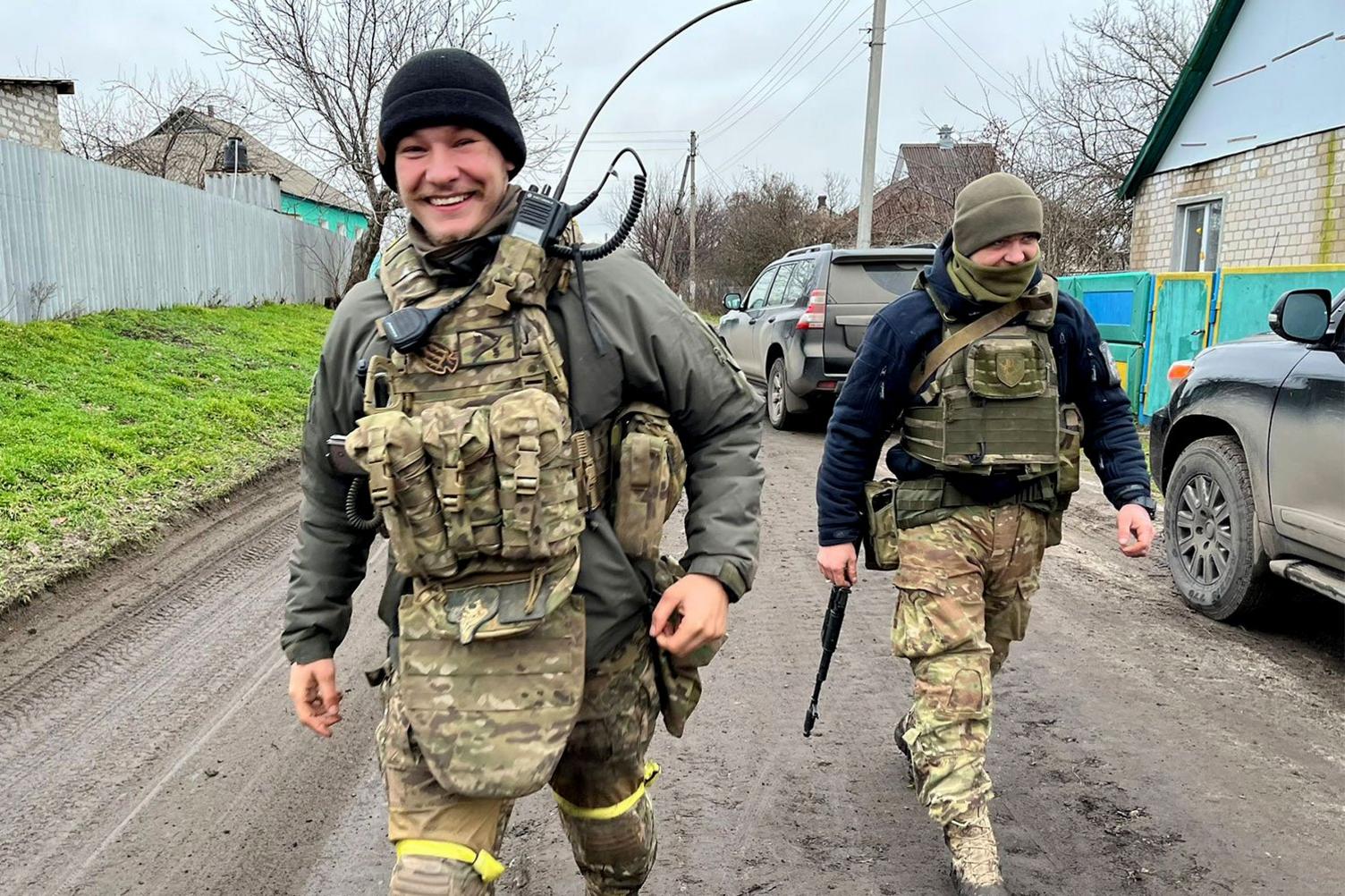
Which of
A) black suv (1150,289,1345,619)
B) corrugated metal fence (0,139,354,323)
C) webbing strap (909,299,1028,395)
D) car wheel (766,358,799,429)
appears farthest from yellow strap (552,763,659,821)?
corrugated metal fence (0,139,354,323)

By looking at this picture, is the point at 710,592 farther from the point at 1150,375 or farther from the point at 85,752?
the point at 1150,375

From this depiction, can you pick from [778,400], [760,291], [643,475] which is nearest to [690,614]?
[643,475]

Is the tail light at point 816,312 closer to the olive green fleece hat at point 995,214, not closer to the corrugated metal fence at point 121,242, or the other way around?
the olive green fleece hat at point 995,214

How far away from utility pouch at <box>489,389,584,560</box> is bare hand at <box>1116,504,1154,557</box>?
6.03 feet

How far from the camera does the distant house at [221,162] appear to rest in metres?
24.6

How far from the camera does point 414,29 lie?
19.8 m

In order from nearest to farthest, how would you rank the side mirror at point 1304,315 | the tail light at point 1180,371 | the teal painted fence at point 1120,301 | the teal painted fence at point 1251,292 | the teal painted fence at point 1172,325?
1. the side mirror at point 1304,315
2. the tail light at point 1180,371
3. the teal painted fence at point 1251,292
4. the teal painted fence at point 1172,325
5. the teal painted fence at point 1120,301

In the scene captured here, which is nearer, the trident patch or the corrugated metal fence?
the trident patch

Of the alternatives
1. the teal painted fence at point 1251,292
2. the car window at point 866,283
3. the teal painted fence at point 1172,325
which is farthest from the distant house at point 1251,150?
the car window at point 866,283

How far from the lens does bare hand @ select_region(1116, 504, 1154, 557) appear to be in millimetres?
2820

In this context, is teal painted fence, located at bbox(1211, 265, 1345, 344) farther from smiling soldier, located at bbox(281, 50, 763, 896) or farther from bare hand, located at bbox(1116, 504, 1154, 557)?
smiling soldier, located at bbox(281, 50, 763, 896)

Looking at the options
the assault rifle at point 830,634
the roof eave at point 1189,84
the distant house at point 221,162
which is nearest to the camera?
the assault rifle at point 830,634

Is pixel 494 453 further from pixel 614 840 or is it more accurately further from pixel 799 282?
pixel 799 282

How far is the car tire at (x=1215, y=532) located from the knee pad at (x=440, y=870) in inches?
151
